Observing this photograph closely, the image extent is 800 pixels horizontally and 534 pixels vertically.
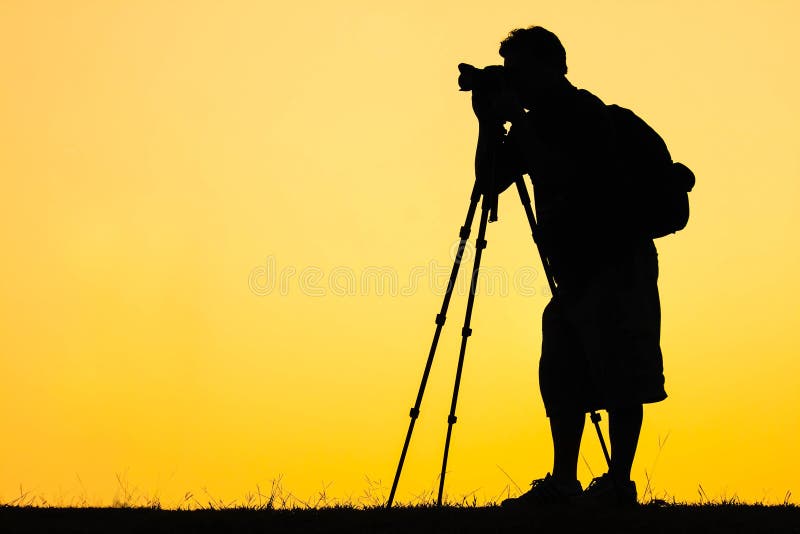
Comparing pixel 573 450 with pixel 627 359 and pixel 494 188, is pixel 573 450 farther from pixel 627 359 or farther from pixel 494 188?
pixel 494 188

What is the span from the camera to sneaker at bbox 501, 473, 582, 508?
315 inches

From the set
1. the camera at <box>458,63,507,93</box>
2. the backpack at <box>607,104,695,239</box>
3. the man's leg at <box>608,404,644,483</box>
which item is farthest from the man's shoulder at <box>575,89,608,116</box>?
the man's leg at <box>608,404,644,483</box>

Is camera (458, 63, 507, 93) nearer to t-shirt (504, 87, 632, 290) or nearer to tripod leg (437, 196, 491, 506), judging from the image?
t-shirt (504, 87, 632, 290)

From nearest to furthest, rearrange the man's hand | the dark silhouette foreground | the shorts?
the dark silhouette foreground, the shorts, the man's hand

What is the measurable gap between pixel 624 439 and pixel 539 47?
270cm

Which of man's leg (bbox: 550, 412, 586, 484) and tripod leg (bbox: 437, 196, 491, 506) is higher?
tripod leg (bbox: 437, 196, 491, 506)

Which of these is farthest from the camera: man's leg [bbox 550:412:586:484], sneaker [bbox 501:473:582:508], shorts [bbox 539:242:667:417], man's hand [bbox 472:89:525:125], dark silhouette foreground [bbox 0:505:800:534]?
man's leg [bbox 550:412:586:484]

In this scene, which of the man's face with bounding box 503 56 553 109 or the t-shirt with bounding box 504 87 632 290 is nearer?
the t-shirt with bounding box 504 87 632 290

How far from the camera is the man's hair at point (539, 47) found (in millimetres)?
8336

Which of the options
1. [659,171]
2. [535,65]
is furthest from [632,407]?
[535,65]

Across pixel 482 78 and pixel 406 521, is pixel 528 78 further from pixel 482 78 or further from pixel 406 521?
pixel 406 521

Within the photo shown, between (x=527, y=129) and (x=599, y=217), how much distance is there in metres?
0.76

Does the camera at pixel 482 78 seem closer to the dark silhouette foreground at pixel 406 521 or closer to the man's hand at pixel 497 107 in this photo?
the man's hand at pixel 497 107

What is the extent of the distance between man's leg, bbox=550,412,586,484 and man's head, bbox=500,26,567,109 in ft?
7.19
